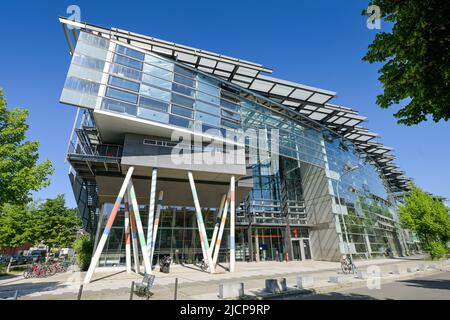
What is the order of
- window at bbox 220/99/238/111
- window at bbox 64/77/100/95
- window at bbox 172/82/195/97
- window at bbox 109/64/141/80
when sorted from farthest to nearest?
1. window at bbox 220/99/238/111
2. window at bbox 172/82/195/97
3. window at bbox 109/64/141/80
4. window at bbox 64/77/100/95

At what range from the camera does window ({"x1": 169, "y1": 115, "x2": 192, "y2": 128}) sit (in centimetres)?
1797

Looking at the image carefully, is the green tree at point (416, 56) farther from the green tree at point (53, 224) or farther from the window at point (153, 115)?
the green tree at point (53, 224)

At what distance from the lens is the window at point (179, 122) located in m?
18.0

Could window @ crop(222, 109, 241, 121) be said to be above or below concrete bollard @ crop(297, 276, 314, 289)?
above

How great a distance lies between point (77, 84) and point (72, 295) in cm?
1202

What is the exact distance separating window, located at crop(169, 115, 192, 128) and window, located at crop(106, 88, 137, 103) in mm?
2884

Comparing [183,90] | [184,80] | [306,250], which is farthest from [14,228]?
[306,250]

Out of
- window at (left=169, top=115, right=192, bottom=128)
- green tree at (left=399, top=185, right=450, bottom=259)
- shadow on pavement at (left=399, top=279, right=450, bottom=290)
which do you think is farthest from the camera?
green tree at (left=399, top=185, right=450, bottom=259)

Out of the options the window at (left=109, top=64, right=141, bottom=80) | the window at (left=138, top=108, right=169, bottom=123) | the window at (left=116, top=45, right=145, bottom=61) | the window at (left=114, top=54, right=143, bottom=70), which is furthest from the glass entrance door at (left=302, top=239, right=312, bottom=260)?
the window at (left=116, top=45, right=145, bottom=61)

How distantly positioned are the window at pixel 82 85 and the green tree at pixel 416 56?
15.3m

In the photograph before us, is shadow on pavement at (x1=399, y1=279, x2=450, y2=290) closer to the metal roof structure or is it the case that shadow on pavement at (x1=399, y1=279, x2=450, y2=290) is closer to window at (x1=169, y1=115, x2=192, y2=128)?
window at (x1=169, y1=115, x2=192, y2=128)

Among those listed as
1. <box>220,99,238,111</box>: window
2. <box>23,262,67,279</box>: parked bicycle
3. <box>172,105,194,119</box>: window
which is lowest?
<box>23,262,67,279</box>: parked bicycle

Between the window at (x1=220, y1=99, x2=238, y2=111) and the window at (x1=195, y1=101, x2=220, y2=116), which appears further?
the window at (x1=220, y1=99, x2=238, y2=111)
